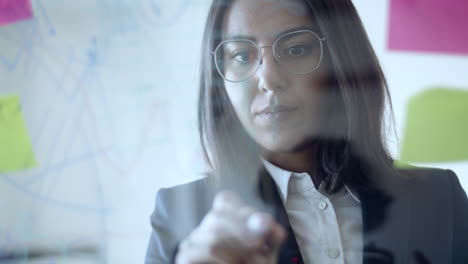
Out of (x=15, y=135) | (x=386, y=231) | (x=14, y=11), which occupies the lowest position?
(x=386, y=231)

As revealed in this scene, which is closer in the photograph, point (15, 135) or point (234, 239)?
point (234, 239)

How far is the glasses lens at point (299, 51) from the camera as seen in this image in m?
0.30

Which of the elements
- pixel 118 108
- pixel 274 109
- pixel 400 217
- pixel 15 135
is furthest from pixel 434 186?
pixel 15 135

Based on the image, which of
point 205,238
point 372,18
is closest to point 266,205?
point 205,238

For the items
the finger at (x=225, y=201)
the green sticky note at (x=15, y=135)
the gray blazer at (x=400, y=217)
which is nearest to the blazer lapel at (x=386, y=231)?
the gray blazer at (x=400, y=217)

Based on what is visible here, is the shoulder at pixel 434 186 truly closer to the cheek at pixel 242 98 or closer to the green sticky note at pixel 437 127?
the green sticky note at pixel 437 127

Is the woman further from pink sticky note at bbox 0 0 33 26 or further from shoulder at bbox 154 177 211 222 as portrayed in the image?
pink sticky note at bbox 0 0 33 26

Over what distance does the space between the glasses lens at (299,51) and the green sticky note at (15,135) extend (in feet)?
0.84

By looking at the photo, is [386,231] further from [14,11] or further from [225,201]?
[14,11]

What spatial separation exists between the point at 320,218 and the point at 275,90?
0.11 m

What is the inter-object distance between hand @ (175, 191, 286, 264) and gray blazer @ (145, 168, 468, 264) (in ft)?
0.05

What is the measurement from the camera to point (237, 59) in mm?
308

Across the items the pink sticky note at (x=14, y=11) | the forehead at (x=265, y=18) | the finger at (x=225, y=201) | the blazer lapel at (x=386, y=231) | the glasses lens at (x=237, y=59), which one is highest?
the pink sticky note at (x=14, y=11)

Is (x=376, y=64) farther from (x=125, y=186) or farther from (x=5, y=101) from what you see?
(x=5, y=101)
